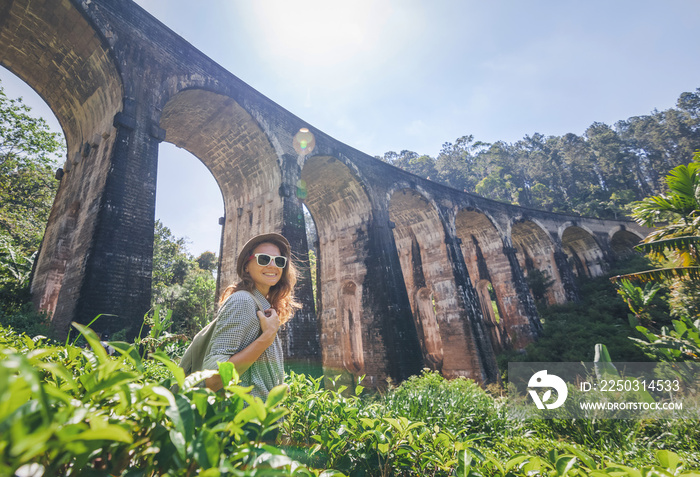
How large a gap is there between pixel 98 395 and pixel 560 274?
79.0ft

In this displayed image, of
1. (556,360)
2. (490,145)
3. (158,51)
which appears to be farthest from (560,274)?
(490,145)

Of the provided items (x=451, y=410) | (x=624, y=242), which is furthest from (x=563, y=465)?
(x=624, y=242)

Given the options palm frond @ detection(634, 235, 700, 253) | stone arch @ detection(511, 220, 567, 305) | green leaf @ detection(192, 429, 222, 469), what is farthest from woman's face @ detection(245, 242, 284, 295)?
stone arch @ detection(511, 220, 567, 305)

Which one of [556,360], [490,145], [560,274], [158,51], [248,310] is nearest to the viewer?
[248,310]

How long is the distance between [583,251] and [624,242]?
6627mm

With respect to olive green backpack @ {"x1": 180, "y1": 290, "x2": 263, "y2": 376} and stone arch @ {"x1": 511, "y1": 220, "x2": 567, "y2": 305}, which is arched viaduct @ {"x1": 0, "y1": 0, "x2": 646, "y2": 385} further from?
stone arch @ {"x1": 511, "y1": 220, "x2": 567, "y2": 305}

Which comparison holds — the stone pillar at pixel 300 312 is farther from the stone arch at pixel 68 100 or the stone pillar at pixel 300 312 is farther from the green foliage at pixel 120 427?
the green foliage at pixel 120 427

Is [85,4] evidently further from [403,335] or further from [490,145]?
[490,145]

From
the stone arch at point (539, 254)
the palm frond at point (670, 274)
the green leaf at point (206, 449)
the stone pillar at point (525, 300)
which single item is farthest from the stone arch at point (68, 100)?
the stone arch at point (539, 254)

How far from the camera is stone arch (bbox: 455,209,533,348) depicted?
1605 centimetres

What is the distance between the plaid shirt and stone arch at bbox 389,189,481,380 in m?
10.4

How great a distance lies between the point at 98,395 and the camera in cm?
74

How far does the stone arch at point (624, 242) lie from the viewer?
85.9ft

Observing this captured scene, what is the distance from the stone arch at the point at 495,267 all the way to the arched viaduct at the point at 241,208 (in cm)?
7
